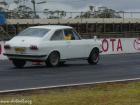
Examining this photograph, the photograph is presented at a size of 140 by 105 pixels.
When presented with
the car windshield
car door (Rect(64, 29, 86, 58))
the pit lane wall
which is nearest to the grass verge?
the car windshield

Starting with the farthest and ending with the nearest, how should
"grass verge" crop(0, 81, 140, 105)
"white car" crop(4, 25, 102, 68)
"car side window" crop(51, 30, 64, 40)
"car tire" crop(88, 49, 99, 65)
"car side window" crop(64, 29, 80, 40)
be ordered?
"car tire" crop(88, 49, 99, 65)
"car side window" crop(64, 29, 80, 40)
"car side window" crop(51, 30, 64, 40)
"white car" crop(4, 25, 102, 68)
"grass verge" crop(0, 81, 140, 105)

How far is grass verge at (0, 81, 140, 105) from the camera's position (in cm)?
1166

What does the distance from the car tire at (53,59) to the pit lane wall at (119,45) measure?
14.6 metres

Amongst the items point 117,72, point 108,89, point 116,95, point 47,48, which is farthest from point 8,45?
point 116,95

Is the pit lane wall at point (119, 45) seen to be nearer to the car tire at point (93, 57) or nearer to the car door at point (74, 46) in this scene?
the car tire at point (93, 57)

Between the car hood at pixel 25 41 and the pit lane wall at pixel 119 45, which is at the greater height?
the car hood at pixel 25 41

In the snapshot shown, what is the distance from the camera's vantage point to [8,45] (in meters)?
23.4

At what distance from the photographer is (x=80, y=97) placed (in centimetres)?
1263

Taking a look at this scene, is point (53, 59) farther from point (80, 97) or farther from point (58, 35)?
point (80, 97)

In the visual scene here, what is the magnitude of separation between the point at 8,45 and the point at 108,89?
9082 mm

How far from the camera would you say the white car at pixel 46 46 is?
2294cm

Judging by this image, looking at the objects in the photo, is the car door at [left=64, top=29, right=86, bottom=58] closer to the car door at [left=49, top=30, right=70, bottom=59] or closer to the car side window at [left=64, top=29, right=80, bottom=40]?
the car side window at [left=64, top=29, right=80, bottom=40]

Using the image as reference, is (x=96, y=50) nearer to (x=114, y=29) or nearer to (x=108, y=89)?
(x=108, y=89)

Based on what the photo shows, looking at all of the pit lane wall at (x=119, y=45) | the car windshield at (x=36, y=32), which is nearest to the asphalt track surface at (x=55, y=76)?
the car windshield at (x=36, y=32)
